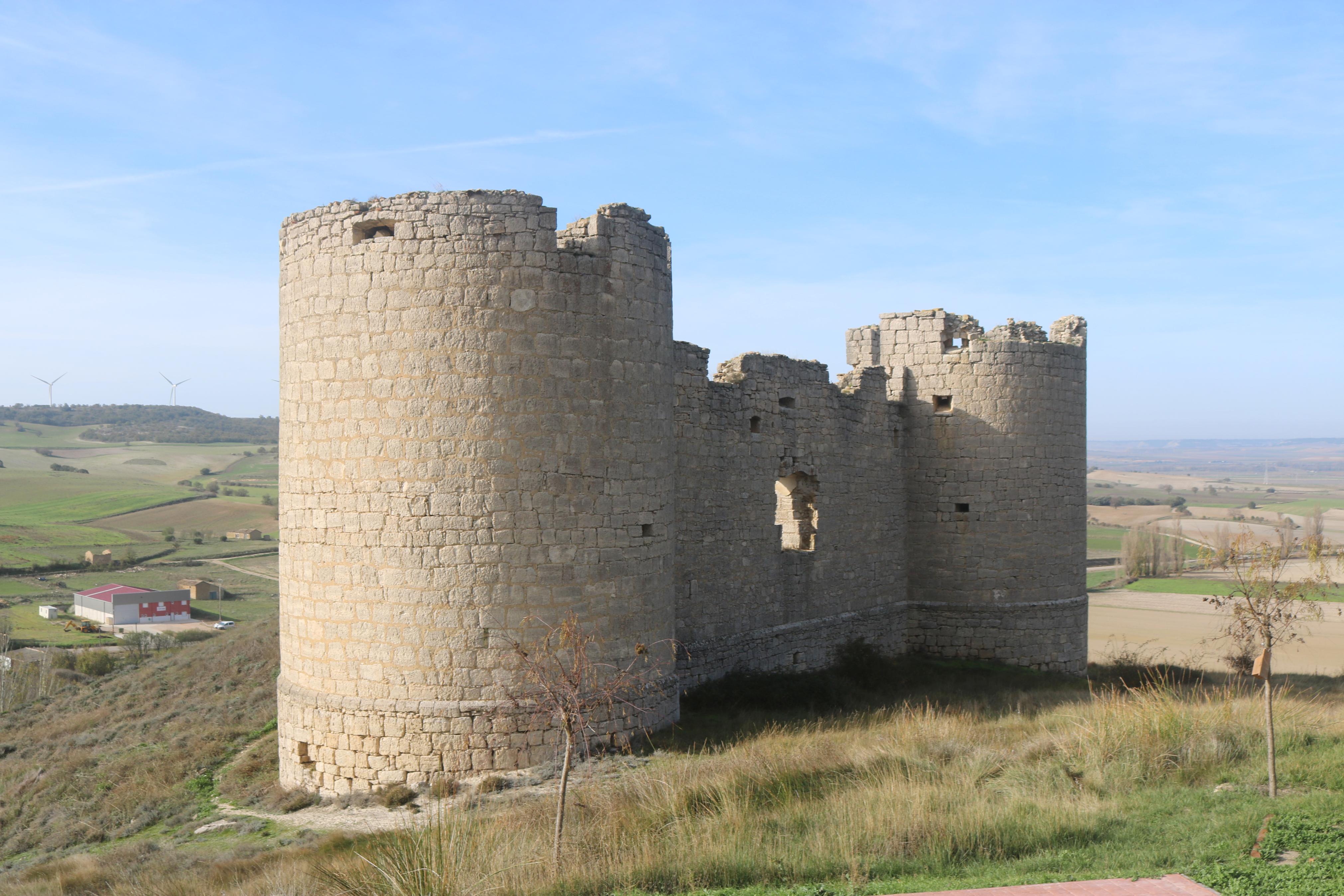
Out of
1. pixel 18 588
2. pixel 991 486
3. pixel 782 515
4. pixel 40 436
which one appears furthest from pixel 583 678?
pixel 40 436

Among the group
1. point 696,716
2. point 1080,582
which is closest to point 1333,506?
point 1080,582

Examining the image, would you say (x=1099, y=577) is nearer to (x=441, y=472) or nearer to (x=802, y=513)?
(x=802, y=513)

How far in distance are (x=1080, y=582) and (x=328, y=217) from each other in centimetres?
1390

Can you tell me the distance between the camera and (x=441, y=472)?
29.2ft

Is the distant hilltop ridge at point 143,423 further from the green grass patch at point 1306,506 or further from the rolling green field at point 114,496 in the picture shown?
the green grass patch at point 1306,506

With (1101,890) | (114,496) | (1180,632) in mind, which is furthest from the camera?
(114,496)

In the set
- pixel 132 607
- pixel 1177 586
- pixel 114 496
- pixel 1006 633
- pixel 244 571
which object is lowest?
pixel 1177 586

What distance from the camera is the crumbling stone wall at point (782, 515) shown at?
1245 cm

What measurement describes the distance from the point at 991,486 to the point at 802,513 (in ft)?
12.3

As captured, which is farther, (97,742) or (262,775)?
(97,742)

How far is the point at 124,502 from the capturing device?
3364 inches

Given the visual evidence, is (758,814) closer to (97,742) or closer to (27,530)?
(97,742)

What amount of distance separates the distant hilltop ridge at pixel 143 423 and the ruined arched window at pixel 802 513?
136241 mm

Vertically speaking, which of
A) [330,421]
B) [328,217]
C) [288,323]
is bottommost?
[330,421]
